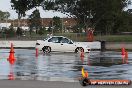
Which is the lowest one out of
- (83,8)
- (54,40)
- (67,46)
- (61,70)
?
(61,70)

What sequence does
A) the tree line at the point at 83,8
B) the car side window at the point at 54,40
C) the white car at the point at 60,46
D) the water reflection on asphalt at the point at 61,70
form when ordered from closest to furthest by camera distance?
the water reflection on asphalt at the point at 61,70, the white car at the point at 60,46, the car side window at the point at 54,40, the tree line at the point at 83,8

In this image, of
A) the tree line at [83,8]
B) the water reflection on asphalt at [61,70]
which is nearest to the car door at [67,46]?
the water reflection on asphalt at [61,70]

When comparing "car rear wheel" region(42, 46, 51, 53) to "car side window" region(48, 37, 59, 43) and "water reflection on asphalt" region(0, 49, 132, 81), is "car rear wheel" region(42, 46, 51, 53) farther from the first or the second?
"water reflection on asphalt" region(0, 49, 132, 81)

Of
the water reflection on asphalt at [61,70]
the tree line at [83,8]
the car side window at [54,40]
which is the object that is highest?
the tree line at [83,8]

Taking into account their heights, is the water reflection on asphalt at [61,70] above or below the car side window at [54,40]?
below

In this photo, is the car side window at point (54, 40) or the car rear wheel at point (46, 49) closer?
the car rear wheel at point (46, 49)

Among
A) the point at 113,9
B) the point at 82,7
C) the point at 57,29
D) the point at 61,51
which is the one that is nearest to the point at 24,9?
the point at 82,7

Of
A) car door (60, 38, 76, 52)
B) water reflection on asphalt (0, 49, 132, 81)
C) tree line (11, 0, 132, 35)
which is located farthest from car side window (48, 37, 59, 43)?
tree line (11, 0, 132, 35)

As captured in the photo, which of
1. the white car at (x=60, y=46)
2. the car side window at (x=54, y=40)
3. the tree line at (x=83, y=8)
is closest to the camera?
the white car at (x=60, y=46)

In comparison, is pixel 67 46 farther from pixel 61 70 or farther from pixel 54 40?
pixel 61 70

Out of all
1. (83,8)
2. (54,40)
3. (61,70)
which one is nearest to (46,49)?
(54,40)

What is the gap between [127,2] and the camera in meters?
93.6

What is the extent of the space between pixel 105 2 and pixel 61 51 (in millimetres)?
46825

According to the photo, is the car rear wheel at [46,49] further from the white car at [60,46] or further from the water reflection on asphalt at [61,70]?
the water reflection on asphalt at [61,70]
